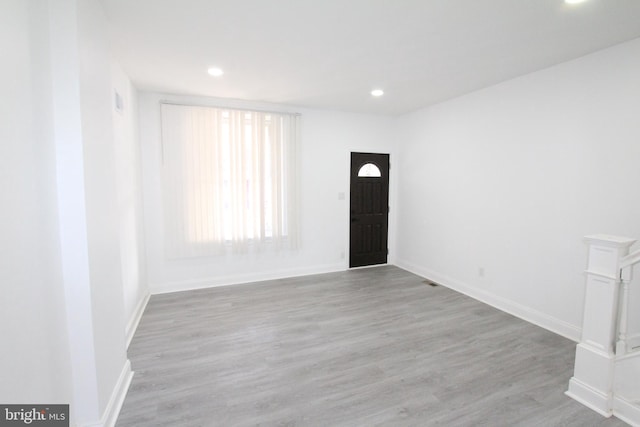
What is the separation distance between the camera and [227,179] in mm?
4430

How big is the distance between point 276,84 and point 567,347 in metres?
4.29

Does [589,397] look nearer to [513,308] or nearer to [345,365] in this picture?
[513,308]

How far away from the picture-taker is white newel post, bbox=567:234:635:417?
2029mm

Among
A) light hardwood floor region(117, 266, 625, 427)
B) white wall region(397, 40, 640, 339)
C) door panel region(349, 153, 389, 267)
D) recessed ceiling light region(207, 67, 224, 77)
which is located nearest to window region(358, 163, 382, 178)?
→ door panel region(349, 153, 389, 267)

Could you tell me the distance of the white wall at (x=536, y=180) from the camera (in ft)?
8.80

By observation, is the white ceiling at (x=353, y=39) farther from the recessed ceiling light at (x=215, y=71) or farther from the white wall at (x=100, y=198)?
the white wall at (x=100, y=198)

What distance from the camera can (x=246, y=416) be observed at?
1991 mm

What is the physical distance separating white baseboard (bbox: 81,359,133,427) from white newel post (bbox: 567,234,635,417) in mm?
3247

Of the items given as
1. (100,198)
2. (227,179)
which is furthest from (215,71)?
(100,198)

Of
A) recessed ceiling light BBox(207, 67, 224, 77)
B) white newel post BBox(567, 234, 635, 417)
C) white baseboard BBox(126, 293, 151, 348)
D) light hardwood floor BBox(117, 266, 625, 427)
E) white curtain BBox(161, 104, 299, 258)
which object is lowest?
light hardwood floor BBox(117, 266, 625, 427)

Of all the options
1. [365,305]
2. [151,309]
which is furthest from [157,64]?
[365,305]

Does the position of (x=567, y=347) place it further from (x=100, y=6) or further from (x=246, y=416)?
(x=100, y=6)

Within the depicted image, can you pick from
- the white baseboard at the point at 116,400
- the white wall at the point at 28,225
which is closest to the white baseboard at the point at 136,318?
the white baseboard at the point at 116,400

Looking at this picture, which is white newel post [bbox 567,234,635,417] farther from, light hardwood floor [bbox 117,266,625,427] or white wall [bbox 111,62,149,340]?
white wall [bbox 111,62,149,340]
